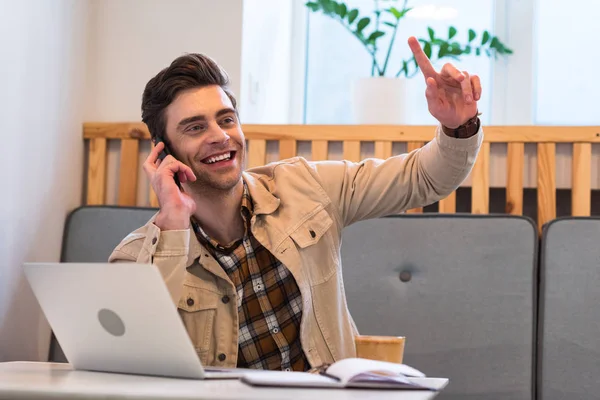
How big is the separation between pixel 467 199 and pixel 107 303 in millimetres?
1534

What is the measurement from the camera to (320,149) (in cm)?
230

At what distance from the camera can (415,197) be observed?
1.74 meters

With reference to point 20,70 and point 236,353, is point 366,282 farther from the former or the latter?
point 20,70

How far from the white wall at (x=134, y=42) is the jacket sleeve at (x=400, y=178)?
80cm

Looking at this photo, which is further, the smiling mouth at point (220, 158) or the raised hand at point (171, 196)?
the smiling mouth at point (220, 158)

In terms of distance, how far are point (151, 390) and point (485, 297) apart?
1.22 m

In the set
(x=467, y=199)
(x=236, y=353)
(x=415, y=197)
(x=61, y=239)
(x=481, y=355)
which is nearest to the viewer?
(x=236, y=353)

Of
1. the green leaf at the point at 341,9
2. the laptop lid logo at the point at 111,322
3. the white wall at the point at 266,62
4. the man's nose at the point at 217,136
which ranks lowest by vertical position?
the laptop lid logo at the point at 111,322

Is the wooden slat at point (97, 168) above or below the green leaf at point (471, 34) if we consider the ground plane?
below


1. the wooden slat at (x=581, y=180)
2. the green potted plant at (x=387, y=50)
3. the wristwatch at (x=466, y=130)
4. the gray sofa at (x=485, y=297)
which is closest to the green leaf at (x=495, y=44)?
the green potted plant at (x=387, y=50)

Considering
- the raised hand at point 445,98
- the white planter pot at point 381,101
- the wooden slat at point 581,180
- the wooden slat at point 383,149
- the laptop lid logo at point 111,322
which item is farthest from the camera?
the white planter pot at point 381,101

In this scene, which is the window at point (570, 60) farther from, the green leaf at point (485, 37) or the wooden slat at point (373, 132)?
the wooden slat at point (373, 132)

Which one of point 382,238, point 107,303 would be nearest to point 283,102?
point 382,238

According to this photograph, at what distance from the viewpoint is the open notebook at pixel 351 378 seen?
3.20 feet
